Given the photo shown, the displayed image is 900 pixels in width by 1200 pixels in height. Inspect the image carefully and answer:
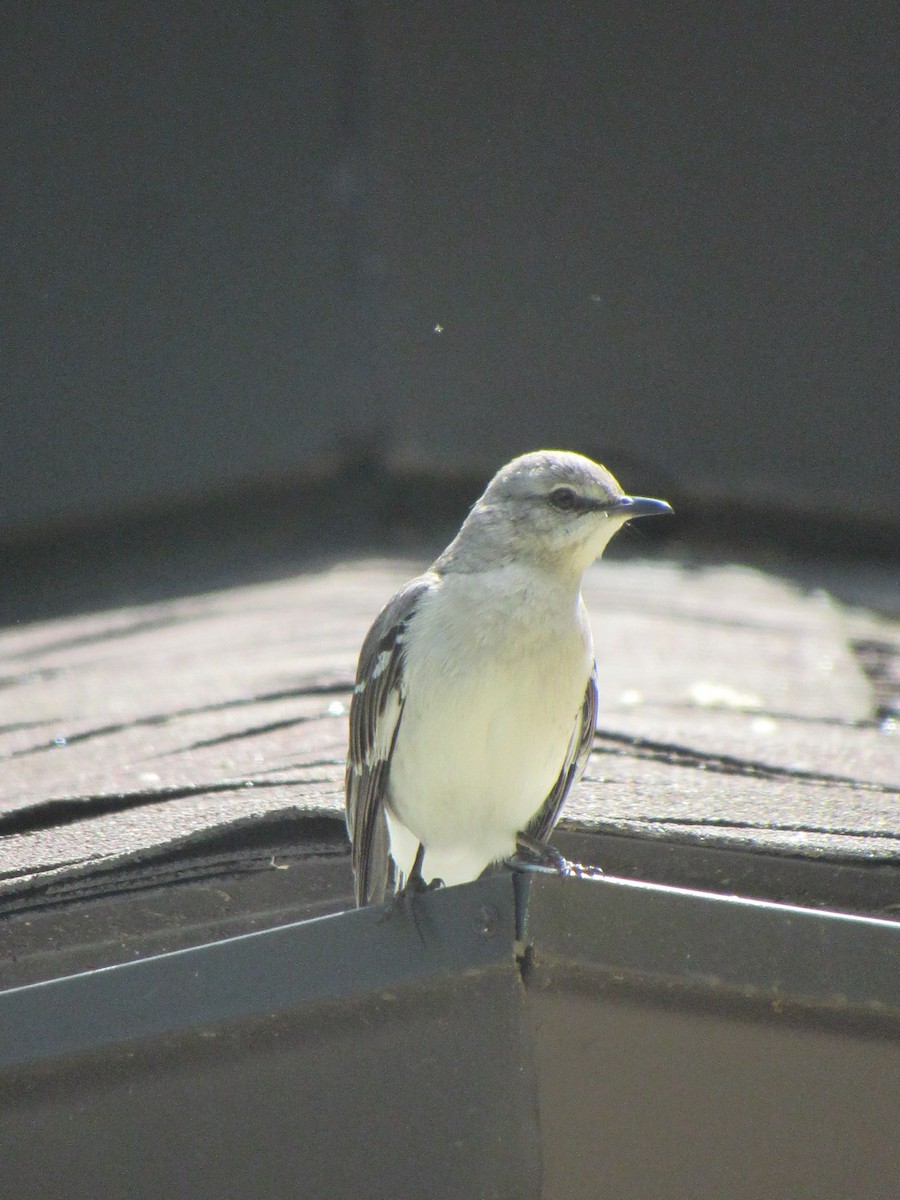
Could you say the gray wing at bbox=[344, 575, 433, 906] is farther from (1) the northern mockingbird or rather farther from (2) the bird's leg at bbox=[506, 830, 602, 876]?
(2) the bird's leg at bbox=[506, 830, 602, 876]

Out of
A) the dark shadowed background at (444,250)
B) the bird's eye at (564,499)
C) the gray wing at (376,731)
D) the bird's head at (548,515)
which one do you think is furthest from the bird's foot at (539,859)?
the dark shadowed background at (444,250)

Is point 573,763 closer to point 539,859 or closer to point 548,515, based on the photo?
point 539,859

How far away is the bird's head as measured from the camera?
3.67m

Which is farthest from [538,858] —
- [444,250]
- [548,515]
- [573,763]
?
[444,250]

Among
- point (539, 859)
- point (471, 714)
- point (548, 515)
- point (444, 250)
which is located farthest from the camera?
point (444, 250)

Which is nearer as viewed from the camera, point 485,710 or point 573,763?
point 485,710

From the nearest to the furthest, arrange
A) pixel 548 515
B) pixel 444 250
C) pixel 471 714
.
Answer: pixel 471 714
pixel 548 515
pixel 444 250

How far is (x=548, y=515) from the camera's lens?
3752 millimetres

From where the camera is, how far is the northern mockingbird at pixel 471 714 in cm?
321

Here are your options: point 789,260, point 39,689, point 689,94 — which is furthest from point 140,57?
point 39,689

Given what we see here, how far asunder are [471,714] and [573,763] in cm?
30

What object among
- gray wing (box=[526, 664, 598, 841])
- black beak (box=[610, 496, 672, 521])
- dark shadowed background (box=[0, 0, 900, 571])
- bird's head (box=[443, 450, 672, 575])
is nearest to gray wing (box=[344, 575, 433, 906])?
bird's head (box=[443, 450, 672, 575])

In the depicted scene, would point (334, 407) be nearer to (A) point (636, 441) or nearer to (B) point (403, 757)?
(A) point (636, 441)

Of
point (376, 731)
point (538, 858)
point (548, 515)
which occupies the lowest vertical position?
point (538, 858)
